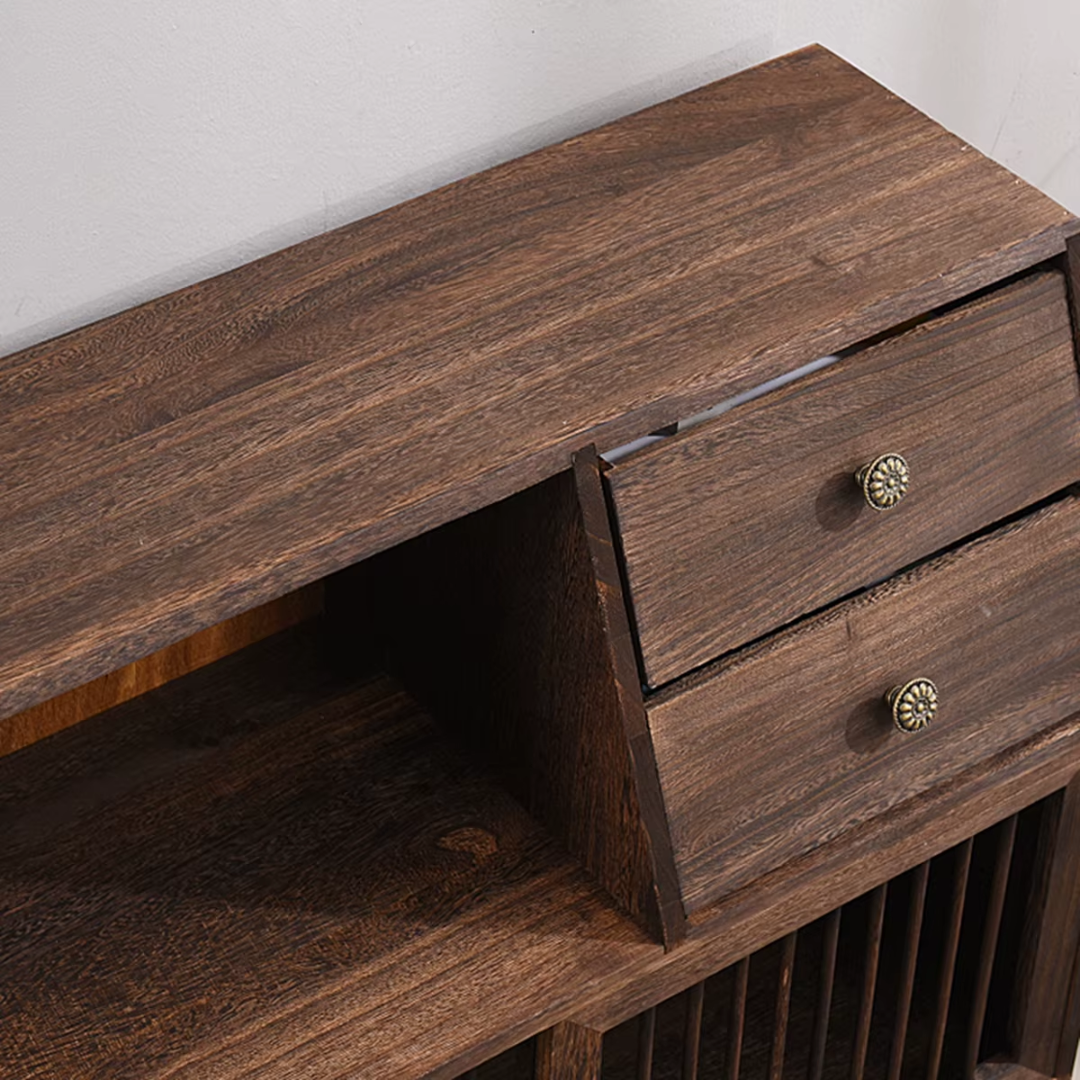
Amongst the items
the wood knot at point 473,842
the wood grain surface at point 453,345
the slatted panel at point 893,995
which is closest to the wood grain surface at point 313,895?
the wood knot at point 473,842

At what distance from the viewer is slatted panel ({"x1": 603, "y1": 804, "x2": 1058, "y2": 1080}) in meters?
1.26

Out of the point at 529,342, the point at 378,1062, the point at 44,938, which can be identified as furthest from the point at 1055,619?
the point at 44,938

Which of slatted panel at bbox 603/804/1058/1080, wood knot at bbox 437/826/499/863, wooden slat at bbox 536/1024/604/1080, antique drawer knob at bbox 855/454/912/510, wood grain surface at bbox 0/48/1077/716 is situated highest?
wood grain surface at bbox 0/48/1077/716

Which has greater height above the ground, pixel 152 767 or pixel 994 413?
pixel 994 413

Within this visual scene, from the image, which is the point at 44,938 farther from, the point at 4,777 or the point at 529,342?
the point at 529,342

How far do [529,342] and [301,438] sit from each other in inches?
5.4

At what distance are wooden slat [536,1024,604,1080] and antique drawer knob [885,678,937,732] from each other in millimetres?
250

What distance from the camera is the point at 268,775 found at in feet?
3.86

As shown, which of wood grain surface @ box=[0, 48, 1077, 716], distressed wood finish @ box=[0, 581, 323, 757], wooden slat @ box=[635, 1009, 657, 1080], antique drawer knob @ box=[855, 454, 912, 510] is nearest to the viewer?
wood grain surface @ box=[0, 48, 1077, 716]

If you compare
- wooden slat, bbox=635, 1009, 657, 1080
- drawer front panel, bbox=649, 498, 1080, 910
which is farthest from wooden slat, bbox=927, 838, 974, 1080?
wooden slat, bbox=635, 1009, 657, 1080

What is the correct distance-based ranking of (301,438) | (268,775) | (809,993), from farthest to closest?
1. (809,993)
2. (268,775)
3. (301,438)

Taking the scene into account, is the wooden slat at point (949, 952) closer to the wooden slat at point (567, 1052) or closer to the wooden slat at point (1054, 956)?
the wooden slat at point (1054, 956)

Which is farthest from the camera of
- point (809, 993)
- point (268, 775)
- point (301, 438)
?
point (809, 993)

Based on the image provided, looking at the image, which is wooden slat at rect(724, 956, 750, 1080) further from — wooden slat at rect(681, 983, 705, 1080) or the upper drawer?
the upper drawer
